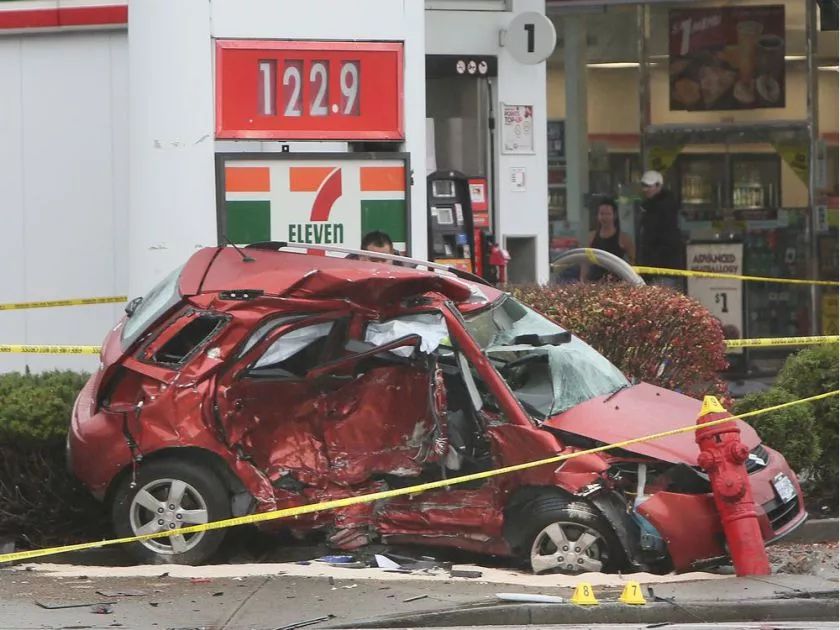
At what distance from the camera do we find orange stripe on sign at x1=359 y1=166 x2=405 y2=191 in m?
11.4

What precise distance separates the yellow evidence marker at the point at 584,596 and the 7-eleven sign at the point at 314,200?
4167mm

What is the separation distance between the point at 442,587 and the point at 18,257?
6.87 metres

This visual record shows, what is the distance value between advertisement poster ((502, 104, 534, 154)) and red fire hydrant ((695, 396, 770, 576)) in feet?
22.0

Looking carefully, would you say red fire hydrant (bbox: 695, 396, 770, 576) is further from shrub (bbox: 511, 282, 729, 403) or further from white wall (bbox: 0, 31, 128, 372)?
white wall (bbox: 0, 31, 128, 372)

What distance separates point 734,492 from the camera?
8156 millimetres

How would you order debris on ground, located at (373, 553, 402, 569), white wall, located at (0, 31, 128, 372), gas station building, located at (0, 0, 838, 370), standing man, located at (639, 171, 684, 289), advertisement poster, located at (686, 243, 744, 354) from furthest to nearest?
advertisement poster, located at (686, 243, 744, 354) → standing man, located at (639, 171, 684, 289) → white wall, located at (0, 31, 128, 372) → gas station building, located at (0, 0, 838, 370) → debris on ground, located at (373, 553, 402, 569)

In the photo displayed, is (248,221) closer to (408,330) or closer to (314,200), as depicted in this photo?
(314,200)

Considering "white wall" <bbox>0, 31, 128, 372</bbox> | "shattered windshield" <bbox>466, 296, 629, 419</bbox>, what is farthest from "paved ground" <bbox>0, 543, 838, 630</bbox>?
"white wall" <bbox>0, 31, 128, 372</bbox>

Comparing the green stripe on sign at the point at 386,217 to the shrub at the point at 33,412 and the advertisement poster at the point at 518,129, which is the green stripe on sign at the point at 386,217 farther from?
the advertisement poster at the point at 518,129

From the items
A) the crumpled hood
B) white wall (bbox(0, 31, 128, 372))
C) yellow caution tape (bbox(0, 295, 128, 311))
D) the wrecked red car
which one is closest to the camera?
the crumpled hood

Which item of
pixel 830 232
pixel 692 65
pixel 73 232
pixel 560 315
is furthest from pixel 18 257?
pixel 830 232

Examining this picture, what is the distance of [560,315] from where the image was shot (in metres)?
10.6

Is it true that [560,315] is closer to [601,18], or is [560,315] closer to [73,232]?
[73,232]

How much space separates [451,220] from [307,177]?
3385mm
